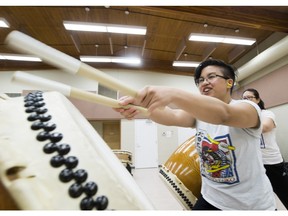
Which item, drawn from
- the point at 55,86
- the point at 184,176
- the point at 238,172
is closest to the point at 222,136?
the point at 238,172

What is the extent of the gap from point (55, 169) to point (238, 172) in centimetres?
93

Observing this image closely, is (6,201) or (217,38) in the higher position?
(217,38)

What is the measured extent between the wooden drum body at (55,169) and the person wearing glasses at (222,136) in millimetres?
326

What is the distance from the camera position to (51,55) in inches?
21.0

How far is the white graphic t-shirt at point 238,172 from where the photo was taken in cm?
105

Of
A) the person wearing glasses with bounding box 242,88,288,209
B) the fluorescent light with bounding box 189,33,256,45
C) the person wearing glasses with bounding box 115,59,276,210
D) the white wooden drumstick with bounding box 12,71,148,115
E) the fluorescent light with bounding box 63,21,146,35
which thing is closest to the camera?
the white wooden drumstick with bounding box 12,71,148,115

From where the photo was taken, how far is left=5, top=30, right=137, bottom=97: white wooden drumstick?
0.49m

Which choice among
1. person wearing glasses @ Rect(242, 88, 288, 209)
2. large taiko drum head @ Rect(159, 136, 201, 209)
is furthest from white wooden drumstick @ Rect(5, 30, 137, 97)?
person wearing glasses @ Rect(242, 88, 288, 209)

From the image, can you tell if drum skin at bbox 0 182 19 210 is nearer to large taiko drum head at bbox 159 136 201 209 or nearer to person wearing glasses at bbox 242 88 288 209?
large taiko drum head at bbox 159 136 201 209

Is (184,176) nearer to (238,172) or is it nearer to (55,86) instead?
(238,172)

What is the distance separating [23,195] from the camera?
408 mm

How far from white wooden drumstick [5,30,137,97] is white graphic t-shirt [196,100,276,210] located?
2.36 ft

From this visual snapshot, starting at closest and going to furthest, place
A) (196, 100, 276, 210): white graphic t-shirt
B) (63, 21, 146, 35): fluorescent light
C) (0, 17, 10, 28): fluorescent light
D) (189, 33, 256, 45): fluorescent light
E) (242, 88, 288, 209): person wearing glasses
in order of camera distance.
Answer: (196, 100, 276, 210): white graphic t-shirt < (242, 88, 288, 209): person wearing glasses < (63, 21, 146, 35): fluorescent light < (0, 17, 10, 28): fluorescent light < (189, 33, 256, 45): fluorescent light
